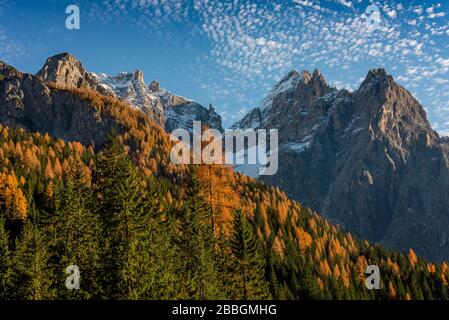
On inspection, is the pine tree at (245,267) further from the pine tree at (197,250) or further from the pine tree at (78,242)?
the pine tree at (78,242)

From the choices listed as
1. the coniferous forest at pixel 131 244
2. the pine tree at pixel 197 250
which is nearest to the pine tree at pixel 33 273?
the coniferous forest at pixel 131 244

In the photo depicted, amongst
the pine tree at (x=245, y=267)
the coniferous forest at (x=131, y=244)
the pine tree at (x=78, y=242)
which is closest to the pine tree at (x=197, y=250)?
the coniferous forest at (x=131, y=244)

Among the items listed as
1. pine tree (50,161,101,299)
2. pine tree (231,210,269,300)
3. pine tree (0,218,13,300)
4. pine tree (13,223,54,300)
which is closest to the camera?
pine tree (13,223,54,300)

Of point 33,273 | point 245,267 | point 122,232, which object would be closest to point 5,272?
point 33,273

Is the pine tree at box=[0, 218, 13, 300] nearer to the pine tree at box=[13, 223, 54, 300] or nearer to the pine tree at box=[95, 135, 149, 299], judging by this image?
the pine tree at box=[13, 223, 54, 300]

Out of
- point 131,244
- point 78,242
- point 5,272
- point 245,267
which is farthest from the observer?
point 5,272

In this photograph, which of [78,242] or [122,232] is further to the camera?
[78,242]

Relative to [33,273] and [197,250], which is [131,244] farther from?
[197,250]

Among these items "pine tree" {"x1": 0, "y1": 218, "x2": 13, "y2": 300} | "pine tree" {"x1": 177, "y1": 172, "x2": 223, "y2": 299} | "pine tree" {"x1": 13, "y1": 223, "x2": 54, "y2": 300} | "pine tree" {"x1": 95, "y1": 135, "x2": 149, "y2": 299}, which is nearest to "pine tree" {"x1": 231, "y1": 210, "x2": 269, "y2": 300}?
"pine tree" {"x1": 177, "y1": 172, "x2": 223, "y2": 299}

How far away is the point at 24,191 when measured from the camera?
102m

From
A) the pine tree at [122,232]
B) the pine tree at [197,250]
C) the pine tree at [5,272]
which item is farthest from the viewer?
the pine tree at [5,272]

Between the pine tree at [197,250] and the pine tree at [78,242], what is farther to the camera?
the pine tree at [197,250]

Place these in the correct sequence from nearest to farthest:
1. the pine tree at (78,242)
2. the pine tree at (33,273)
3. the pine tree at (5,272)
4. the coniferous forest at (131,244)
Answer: the coniferous forest at (131,244) → the pine tree at (33,273) → the pine tree at (78,242) → the pine tree at (5,272)
